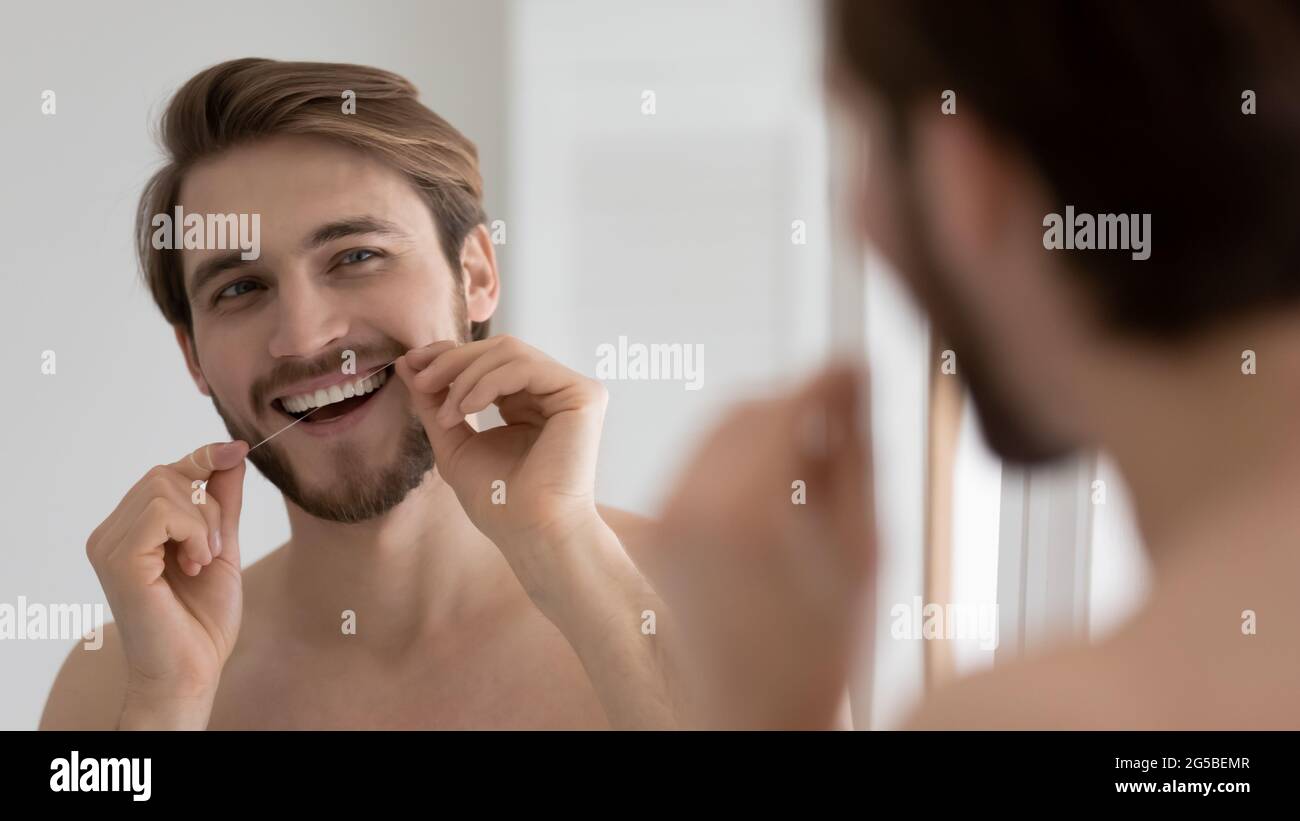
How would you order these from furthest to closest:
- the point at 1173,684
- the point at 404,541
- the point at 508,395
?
the point at 404,541, the point at 508,395, the point at 1173,684

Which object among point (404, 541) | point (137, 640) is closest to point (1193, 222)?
point (404, 541)

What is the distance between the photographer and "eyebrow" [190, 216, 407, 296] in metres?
0.93

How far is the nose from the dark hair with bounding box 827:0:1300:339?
56cm

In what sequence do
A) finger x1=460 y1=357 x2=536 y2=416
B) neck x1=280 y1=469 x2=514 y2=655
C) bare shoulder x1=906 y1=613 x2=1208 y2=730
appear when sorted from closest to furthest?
bare shoulder x1=906 y1=613 x2=1208 y2=730
finger x1=460 y1=357 x2=536 y2=416
neck x1=280 y1=469 x2=514 y2=655

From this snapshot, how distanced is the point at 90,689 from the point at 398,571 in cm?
29

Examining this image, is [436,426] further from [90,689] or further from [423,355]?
[90,689]

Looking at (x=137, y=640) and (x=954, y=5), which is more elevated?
(x=954, y=5)

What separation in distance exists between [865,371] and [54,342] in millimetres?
769

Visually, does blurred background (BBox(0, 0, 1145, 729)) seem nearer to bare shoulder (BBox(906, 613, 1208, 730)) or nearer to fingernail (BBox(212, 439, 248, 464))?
fingernail (BBox(212, 439, 248, 464))

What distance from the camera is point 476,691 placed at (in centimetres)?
93

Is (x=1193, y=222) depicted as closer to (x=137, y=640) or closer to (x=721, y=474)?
(x=721, y=474)

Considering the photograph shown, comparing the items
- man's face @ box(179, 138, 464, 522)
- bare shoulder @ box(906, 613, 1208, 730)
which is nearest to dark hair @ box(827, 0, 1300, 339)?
bare shoulder @ box(906, 613, 1208, 730)

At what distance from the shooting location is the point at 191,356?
981 millimetres

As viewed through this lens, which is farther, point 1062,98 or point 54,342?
point 54,342
